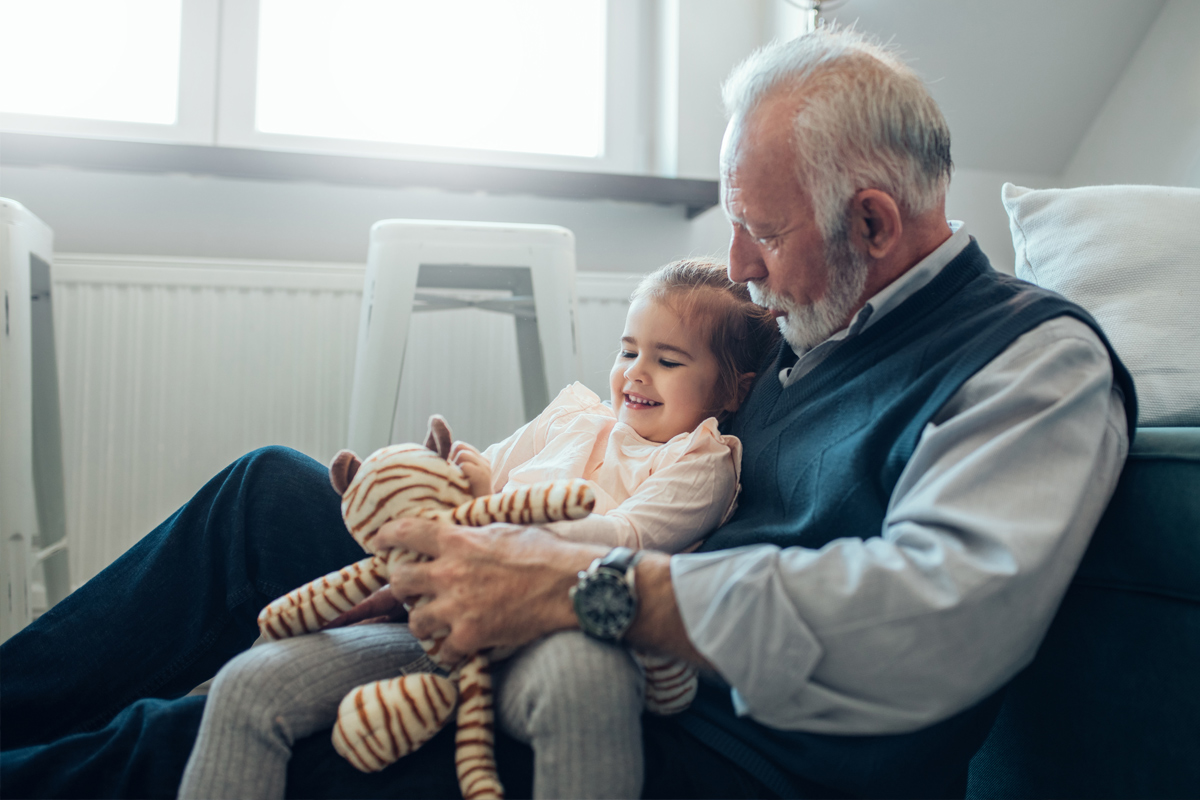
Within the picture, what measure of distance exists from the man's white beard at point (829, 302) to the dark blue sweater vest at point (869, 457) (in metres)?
0.04

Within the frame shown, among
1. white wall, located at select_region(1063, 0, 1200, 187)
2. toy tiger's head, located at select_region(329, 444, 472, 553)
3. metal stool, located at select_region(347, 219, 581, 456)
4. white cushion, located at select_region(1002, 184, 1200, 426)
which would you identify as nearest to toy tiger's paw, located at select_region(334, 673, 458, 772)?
toy tiger's head, located at select_region(329, 444, 472, 553)

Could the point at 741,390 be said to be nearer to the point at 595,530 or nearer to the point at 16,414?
the point at 595,530

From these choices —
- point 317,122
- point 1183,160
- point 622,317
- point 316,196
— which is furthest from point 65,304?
point 1183,160

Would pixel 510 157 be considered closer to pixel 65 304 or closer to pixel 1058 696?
pixel 65 304

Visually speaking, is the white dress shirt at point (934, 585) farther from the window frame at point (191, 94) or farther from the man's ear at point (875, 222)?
the window frame at point (191, 94)

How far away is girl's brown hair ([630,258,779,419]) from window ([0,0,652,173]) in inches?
48.8

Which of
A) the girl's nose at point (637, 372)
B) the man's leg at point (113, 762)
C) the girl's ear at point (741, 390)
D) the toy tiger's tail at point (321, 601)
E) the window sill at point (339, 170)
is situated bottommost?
the man's leg at point (113, 762)

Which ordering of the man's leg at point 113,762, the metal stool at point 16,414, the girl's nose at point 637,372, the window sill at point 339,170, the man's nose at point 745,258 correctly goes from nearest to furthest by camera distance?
the man's leg at point 113,762 < the man's nose at point 745,258 < the girl's nose at point 637,372 < the metal stool at point 16,414 < the window sill at point 339,170

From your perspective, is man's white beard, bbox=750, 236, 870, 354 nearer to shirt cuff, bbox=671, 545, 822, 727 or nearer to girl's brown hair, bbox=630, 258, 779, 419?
girl's brown hair, bbox=630, 258, 779, 419

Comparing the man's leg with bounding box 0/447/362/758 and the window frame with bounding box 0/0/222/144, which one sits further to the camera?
the window frame with bounding box 0/0/222/144

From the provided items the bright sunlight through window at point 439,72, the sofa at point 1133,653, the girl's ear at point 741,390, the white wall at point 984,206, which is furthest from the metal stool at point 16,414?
the white wall at point 984,206

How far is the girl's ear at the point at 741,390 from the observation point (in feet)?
3.41

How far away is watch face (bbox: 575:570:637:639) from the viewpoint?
61 cm

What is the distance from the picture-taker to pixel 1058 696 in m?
0.68
